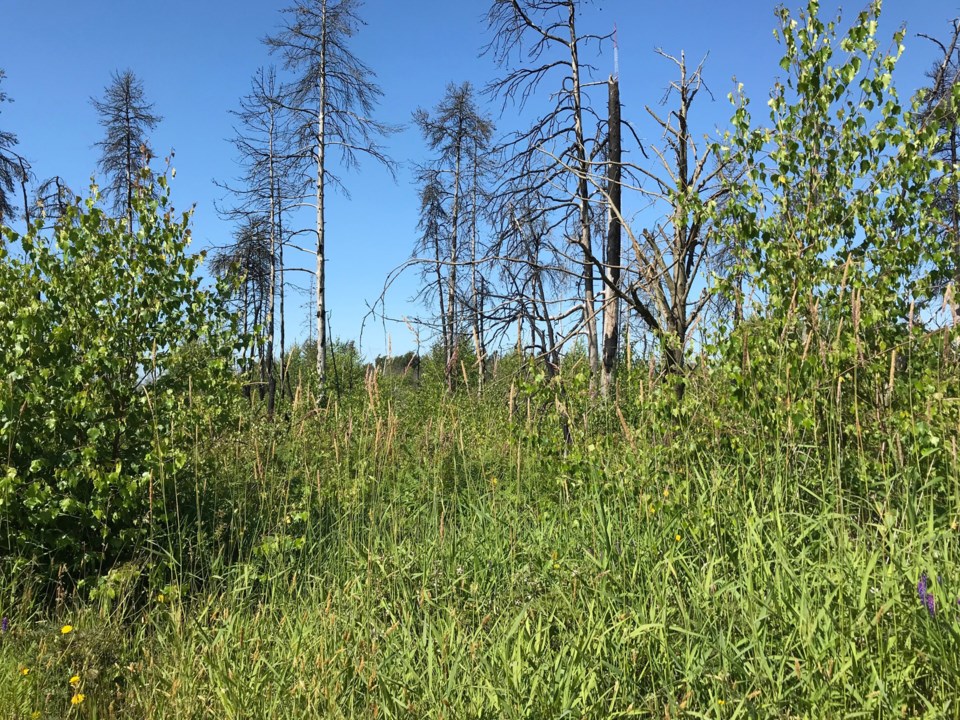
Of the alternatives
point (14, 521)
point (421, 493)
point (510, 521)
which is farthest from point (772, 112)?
point (14, 521)

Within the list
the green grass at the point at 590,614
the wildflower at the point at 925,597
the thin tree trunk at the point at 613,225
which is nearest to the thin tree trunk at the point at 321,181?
the thin tree trunk at the point at 613,225

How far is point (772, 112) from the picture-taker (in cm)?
374

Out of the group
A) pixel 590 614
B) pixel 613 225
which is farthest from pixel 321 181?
pixel 590 614

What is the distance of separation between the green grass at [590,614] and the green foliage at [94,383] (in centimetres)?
39

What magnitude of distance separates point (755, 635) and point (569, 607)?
639mm

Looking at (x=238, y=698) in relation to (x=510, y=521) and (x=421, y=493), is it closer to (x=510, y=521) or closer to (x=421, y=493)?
(x=510, y=521)

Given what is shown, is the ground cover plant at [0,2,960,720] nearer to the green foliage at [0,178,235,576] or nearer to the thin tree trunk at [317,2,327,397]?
the green foliage at [0,178,235,576]

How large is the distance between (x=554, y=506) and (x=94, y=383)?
2876 mm

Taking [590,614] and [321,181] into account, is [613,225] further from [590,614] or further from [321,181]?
[321,181]

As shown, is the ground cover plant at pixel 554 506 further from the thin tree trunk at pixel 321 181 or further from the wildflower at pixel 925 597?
the thin tree trunk at pixel 321 181

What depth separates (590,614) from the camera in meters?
2.18

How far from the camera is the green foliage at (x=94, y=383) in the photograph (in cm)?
355

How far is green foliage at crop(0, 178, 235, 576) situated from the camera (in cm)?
355

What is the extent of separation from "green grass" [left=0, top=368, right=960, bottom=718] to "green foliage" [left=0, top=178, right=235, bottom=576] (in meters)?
0.39
